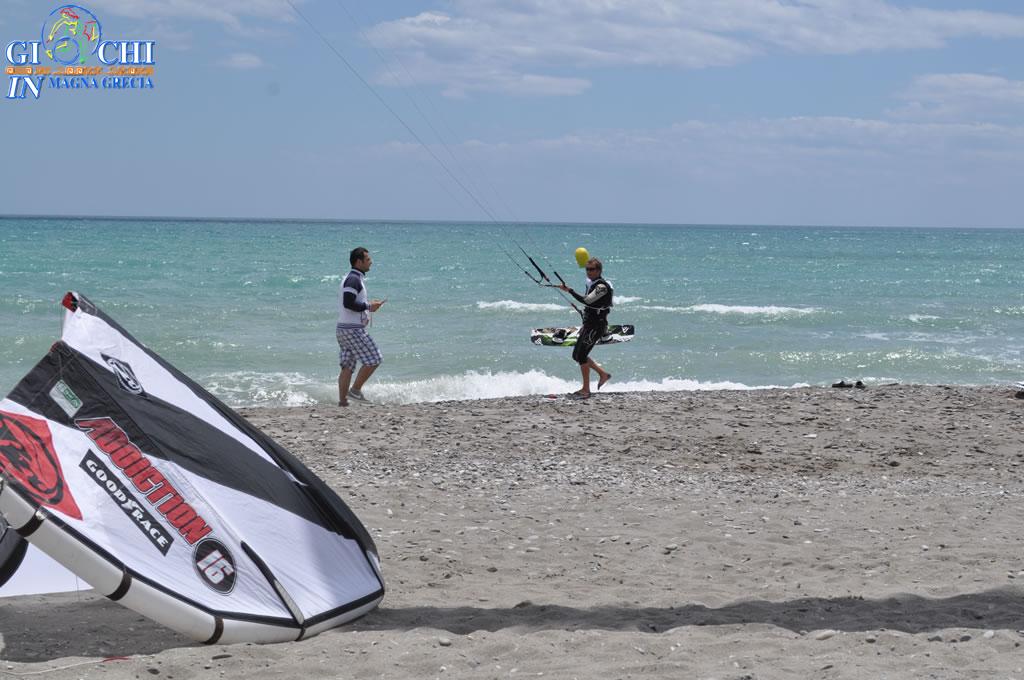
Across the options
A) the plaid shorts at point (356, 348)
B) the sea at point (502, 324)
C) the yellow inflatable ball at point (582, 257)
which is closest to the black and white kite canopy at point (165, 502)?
the plaid shorts at point (356, 348)

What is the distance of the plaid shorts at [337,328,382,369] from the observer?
10617 mm

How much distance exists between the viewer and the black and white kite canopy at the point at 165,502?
423cm

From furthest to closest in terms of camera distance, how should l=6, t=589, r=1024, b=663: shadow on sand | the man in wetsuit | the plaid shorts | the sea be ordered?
the sea
the man in wetsuit
the plaid shorts
l=6, t=589, r=1024, b=663: shadow on sand

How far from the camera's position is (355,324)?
34.7ft

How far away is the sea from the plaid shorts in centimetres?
344

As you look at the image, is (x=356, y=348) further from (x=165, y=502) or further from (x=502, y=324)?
(x=502, y=324)

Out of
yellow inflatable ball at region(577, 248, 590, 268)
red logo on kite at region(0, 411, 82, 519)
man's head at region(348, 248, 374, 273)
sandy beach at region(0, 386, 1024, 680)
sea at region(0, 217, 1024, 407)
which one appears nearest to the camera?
red logo on kite at region(0, 411, 82, 519)

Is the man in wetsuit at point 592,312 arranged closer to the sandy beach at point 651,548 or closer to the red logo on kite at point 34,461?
the sandy beach at point 651,548

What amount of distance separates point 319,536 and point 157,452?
845 millimetres

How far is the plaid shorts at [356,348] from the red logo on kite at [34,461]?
6156mm

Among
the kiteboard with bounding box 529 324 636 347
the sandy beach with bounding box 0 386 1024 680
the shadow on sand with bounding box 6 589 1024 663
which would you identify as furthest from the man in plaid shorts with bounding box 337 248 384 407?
the shadow on sand with bounding box 6 589 1024 663

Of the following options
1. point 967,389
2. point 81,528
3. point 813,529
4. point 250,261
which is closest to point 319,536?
point 81,528

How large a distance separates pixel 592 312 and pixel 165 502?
7.09m

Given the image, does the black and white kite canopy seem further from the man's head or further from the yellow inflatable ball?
the yellow inflatable ball
